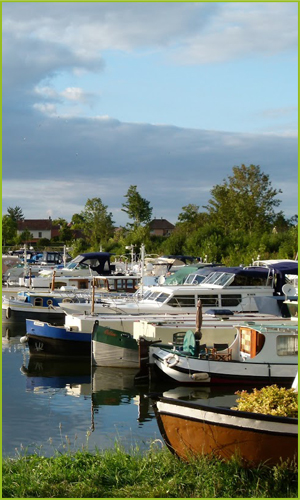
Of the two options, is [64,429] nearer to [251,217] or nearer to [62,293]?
[62,293]

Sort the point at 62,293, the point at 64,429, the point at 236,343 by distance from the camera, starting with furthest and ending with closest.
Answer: the point at 62,293 → the point at 236,343 → the point at 64,429

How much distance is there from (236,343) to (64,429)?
7.20 meters

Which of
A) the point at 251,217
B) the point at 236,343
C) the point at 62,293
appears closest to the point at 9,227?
the point at 251,217

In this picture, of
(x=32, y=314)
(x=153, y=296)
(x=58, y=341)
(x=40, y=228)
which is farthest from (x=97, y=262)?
(x=40, y=228)

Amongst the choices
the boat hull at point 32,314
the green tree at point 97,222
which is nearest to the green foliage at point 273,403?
the boat hull at point 32,314

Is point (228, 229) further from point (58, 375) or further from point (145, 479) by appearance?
point (145, 479)

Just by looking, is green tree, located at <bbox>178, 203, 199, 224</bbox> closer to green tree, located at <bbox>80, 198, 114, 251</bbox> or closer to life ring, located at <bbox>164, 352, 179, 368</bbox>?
green tree, located at <bbox>80, 198, 114, 251</bbox>

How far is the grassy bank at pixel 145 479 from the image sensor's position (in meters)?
9.60

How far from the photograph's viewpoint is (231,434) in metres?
10.4

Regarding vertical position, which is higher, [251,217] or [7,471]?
[251,217]

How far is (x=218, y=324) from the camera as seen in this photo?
2688cm

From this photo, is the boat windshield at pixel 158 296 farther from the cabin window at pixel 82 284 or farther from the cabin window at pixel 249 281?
the cabin window at pixel 82 284

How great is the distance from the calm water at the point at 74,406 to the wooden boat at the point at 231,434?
111 inches

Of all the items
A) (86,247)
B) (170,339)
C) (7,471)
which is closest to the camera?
(7,471)
